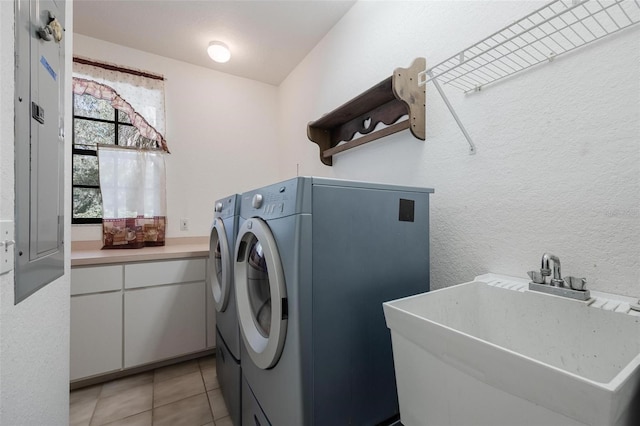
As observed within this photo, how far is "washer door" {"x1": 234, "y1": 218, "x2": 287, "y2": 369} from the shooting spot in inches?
35.5

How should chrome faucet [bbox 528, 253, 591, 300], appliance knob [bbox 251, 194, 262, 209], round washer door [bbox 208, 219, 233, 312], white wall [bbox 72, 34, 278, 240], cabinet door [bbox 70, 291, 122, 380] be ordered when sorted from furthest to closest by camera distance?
white wall [bbox 72, 34, 278, 240], cabinet door [bbox 70, 291, 122, 380], round washer door [bbox 208, 219, 233, 312], appliance knob [bbox 251, 194, 262, 209], chrome faucet [bbox 528, 253, 591, 300]

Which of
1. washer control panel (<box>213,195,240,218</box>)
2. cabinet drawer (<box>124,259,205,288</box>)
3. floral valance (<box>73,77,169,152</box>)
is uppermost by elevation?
floral valance (<box>73,77,169,152</box>)

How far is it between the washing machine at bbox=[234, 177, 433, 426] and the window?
2090 millimetres

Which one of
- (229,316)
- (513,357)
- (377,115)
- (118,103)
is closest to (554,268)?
(513,357)

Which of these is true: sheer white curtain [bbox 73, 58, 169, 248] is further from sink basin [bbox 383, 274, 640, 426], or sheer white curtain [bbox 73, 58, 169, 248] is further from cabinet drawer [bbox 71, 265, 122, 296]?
sink basin [bbox 383, 274, 640, 426]

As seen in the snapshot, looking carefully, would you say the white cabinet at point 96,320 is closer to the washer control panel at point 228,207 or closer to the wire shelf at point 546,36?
→ the washer control panel at point 228,207

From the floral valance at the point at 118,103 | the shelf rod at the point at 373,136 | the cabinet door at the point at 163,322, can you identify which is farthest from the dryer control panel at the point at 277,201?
the floral valance at the point at 118,103

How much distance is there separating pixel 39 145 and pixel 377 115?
1.53 meters

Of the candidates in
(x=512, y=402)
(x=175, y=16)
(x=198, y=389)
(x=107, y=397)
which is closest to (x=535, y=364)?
(x=512, y=402)

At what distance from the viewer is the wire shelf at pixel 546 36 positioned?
818 mm

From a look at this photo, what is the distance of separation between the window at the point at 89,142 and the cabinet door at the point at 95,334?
0.87 metres

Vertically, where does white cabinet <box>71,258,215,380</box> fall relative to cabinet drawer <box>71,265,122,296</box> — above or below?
below

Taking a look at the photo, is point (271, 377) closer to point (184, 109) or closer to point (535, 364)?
point (535, 364)

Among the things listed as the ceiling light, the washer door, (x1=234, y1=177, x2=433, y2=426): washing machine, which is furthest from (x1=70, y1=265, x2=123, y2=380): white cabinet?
the ceiling light
